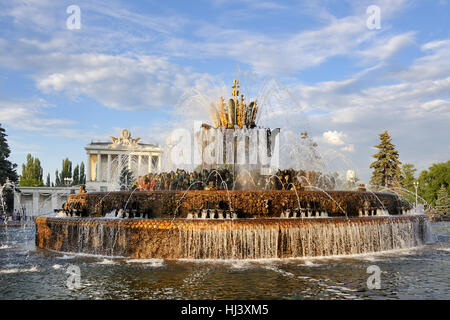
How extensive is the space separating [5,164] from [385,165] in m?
46.8

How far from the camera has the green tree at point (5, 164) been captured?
41200 mm

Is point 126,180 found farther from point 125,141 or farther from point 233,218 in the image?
point 125,141

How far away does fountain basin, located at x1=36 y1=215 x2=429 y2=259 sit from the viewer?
34.2 feet

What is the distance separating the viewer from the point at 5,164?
1651 inches

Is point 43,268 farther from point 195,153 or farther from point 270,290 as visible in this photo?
point 195,153

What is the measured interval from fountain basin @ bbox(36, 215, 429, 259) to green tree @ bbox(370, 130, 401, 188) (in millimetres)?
42076

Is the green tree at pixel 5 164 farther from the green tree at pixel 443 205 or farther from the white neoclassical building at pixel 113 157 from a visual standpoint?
the green tree at pixel 443 205

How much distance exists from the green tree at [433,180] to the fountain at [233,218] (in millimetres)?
45218

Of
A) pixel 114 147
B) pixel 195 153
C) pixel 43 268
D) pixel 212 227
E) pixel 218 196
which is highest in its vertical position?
pixel 114 147

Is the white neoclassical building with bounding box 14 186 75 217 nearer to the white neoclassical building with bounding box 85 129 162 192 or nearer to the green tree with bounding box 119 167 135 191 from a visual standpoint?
the white neoclassical building with bounding box 85 129 162 192

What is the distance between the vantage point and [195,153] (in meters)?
18.7

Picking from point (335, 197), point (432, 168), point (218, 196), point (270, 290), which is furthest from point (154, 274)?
point (432, 168)

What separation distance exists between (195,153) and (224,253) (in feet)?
29.2

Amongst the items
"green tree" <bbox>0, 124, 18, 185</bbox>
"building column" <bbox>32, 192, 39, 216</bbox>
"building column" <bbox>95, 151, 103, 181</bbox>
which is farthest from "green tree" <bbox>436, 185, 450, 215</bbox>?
"building column" <bbox>95, 151, 103, 181</bbox>
